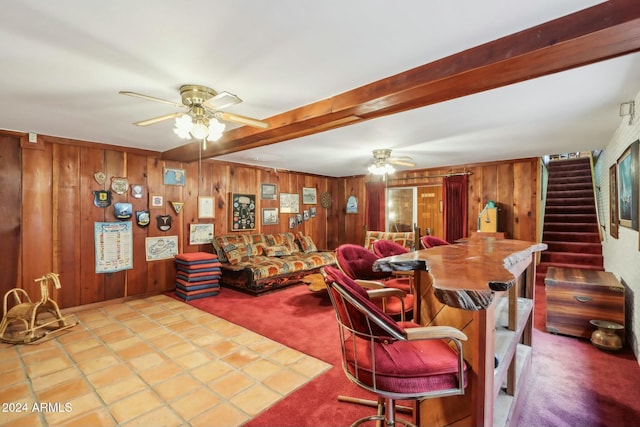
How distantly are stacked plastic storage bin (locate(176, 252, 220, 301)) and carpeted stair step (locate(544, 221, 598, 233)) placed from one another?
6154 mm

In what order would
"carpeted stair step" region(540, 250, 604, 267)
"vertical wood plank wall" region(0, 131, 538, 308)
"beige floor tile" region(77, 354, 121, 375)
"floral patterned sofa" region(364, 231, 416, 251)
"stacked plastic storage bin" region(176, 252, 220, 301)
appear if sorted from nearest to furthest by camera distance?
"beige floor tile" region(77, 354, 121, 375) → "vertical wood plank wall" region(0, 131, 538, 308) → "stacked plastic storage bin" region(176, 252, 220, 301) → "carpeted stair step" region(540, 250, 604, 267) → "floral patterned sofa" region(364, 231, 416, 251)

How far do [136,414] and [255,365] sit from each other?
2.85ft

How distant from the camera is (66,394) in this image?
84.2 inches

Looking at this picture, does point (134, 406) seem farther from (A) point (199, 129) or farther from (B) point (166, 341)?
(A) point (199, 129)

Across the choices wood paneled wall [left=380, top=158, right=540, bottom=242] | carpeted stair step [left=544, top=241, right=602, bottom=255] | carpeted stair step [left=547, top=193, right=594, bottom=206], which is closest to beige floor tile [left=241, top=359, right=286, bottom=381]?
wood paneled wall [left=380, top=158, right=540, bottom=242]

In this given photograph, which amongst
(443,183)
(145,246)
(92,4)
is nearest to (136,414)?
(92,4)

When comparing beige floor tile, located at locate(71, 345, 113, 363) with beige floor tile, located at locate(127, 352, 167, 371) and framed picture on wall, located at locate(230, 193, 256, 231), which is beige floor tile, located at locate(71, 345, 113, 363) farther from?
framed picture on wall, located at locate(230, 193, 256, 231)

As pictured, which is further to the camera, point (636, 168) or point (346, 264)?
point (346, 264)

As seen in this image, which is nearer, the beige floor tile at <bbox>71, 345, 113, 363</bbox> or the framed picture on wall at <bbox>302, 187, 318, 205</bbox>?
the beige floor tile at <bbox>71, 345, 113, 363</bbox>

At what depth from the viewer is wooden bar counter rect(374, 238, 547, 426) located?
101cm

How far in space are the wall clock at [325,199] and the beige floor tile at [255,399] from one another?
5.45 meters

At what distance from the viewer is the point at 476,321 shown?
1220 millimetres

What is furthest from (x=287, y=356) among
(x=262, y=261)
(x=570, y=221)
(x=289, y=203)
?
(x=570, y=221)

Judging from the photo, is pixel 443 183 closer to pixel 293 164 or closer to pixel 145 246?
pixel 293 164
